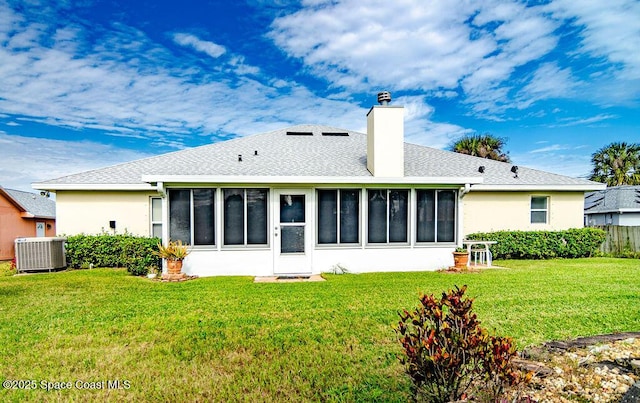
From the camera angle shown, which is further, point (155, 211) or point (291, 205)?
point (155, 211)

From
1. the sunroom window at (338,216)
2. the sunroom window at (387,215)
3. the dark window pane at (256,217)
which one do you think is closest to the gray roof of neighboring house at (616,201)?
the sunroom window at (387,215)

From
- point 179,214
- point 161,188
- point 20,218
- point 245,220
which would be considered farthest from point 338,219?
point 20,218

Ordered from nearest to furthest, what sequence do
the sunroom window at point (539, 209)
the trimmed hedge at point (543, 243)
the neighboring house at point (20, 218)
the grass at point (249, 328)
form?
the grass at point (249, 328) < the trimmed hedge at point (543, 243) < the sunroom window at point (539, 209) < the neighboring house at point (20, 218)

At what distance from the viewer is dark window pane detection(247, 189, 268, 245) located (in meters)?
9.95

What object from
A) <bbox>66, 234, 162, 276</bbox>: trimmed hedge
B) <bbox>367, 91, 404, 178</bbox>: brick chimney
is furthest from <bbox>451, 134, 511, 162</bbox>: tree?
<bbox>66, 234, 162, 276</bbox>: trimmed hedge

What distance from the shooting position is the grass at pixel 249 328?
338 centimetres

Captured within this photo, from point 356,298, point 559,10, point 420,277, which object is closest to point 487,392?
point 356,298

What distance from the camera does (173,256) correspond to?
9156 mm

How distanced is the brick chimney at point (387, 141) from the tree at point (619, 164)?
75.3 feet

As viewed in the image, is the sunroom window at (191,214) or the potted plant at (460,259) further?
the potted plant at (460,259)

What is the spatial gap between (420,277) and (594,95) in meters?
18.8

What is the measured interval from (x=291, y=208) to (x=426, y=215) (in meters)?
3.88

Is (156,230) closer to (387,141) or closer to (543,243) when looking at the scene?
(387,141)

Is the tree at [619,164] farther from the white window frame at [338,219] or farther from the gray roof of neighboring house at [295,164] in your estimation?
the white window frame at [338,219]
